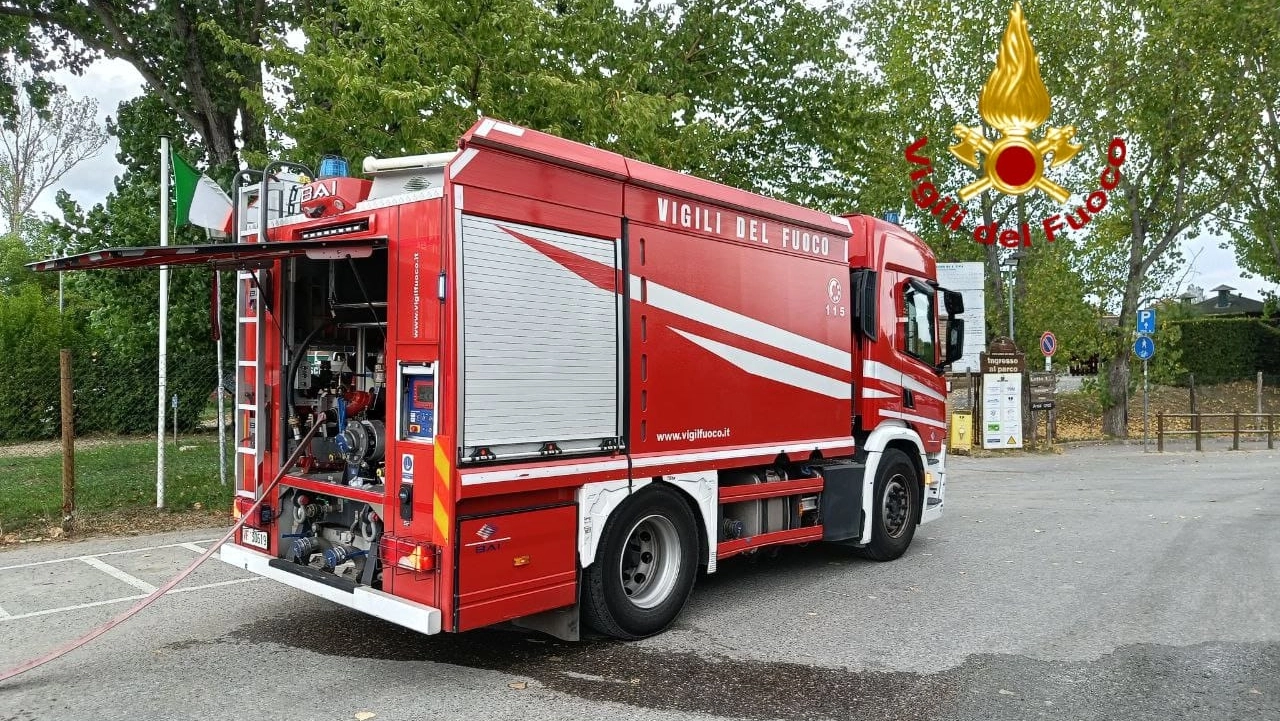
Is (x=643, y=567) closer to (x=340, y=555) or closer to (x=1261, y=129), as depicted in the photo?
(x=340, y=555)

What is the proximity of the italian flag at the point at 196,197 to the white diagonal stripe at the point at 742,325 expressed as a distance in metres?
3.96

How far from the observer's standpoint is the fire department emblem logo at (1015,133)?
1928cm

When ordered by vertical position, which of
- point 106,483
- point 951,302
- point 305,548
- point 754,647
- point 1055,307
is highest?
point 1055,307

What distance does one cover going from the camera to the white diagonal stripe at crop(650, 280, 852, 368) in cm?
591

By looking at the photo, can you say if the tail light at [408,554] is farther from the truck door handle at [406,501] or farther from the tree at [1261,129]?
the tree at [1261,129]

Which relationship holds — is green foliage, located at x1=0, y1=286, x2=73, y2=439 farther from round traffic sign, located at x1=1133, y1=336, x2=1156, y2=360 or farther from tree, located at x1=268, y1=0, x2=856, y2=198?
round traffic sign, located at x1=1133, y1=336, x2=1156, y2=360

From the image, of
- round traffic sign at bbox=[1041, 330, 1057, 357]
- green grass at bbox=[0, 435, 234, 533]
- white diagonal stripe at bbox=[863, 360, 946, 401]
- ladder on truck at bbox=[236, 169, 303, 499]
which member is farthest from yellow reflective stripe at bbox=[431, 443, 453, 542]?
round traffic sign at bbox=[1041, 330, 1057, 357]

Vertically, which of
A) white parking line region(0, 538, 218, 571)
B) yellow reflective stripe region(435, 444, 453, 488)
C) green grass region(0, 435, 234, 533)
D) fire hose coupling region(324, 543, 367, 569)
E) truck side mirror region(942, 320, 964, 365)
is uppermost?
truck side mirror region(942, 320, 964, 365)

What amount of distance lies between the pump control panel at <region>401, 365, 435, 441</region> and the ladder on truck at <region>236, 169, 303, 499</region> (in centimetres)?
161

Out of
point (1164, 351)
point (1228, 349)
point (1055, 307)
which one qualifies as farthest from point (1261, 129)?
point (1228, 349)

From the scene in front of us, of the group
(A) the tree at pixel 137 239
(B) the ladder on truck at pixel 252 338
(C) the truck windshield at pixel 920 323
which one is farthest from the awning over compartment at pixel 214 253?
(A) the tree at pixel 137 239

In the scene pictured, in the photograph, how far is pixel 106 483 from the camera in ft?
38.5

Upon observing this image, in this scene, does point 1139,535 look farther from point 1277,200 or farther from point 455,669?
point 1277,200

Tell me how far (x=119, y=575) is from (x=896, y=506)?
22.2 feet
